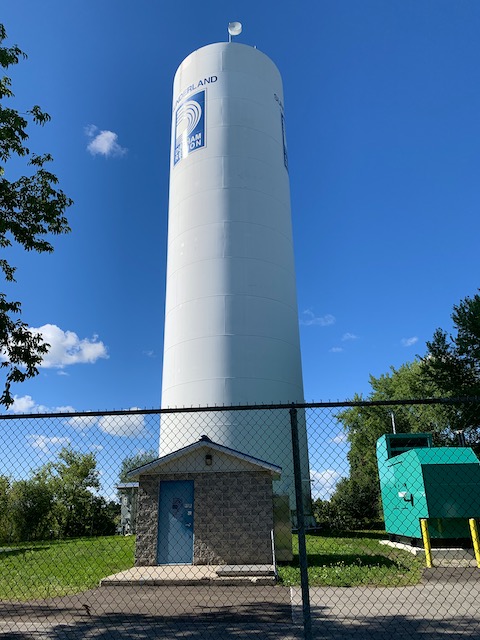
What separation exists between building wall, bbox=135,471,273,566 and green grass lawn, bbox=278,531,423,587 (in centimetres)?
100

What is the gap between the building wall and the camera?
1217cm

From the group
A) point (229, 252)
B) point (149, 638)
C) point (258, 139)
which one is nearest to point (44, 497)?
point (229, 252)

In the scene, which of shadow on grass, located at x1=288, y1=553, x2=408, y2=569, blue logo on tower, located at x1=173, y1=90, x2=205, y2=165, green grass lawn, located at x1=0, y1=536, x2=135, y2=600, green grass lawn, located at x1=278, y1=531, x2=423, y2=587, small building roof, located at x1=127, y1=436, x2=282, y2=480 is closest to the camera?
green grass lawn, located at x1=278, y1=531, x2=423, y2=587

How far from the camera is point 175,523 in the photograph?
41.5 feet

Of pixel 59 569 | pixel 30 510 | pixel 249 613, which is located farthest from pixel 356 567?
Result: pixel 30 510

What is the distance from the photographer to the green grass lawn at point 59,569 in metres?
10.0

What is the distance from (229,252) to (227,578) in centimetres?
1445

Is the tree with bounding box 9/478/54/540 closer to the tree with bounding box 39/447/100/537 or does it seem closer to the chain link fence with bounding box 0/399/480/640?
the tree with bounding box 39/447/100/537

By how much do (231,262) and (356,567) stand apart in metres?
13.8

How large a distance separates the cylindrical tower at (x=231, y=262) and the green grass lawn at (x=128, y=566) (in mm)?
4917

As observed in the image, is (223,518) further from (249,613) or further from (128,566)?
(249,613)

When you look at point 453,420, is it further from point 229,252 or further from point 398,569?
point 398,569

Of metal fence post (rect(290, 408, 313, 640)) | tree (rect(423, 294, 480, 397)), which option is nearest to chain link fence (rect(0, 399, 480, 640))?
metal fence post (rect(290, 408, 313, 640))

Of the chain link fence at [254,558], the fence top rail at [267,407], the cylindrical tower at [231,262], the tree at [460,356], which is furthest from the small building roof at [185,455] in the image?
the tree at [460,356]
